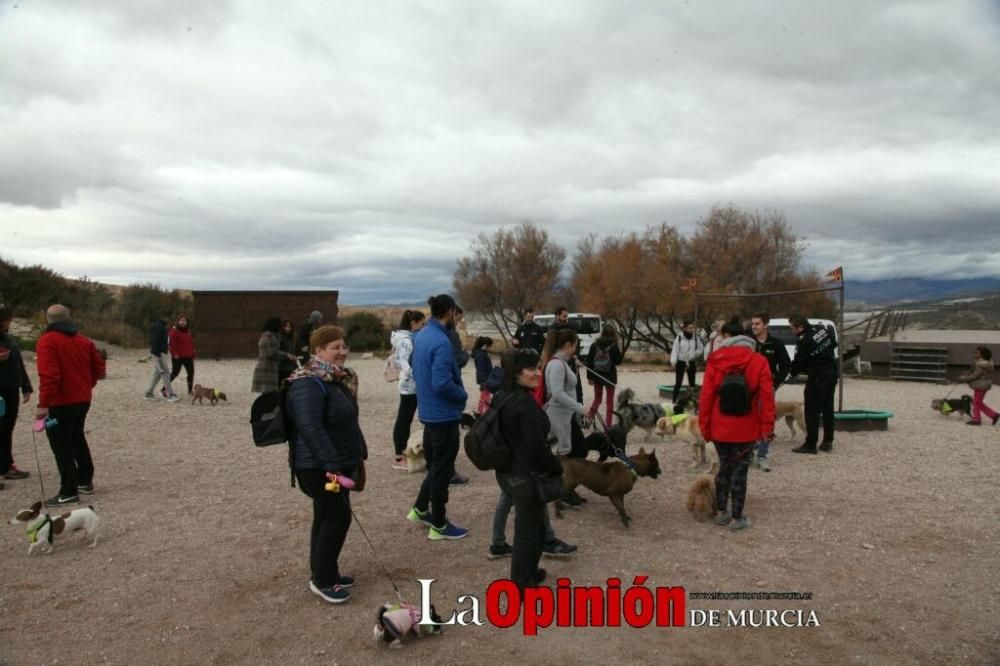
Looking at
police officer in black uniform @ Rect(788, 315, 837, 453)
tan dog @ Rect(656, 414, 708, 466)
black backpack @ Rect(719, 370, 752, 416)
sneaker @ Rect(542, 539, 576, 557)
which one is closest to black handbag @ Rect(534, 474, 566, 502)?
sneaker @ Rect(542, 539, 576, 557)

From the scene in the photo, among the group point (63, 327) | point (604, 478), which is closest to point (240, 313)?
point (63, 327)

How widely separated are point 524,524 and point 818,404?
551 centimetres

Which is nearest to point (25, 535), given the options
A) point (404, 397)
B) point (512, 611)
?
point (404, 397)

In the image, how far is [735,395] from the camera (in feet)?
16.5

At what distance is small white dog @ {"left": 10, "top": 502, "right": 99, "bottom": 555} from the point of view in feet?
15.5

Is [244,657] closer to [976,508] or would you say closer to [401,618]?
[401,618]

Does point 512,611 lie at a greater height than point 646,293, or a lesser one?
lesser

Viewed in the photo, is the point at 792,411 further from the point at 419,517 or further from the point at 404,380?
the point at 419,517

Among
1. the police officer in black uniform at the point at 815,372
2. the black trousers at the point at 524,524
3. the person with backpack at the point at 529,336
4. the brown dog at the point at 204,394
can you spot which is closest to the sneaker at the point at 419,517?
the black trousers at the point at 524,524

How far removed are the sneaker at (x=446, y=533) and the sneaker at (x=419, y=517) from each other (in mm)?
167

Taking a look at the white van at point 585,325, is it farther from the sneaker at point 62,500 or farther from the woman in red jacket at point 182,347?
the sneaker at point 62,500

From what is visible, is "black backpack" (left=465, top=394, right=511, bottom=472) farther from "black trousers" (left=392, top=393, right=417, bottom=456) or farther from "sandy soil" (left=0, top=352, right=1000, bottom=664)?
"black trousers" (left=392, top=393, right=417, bottom=456)

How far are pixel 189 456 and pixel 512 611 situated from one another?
569 centimetres

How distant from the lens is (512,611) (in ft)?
12.5
